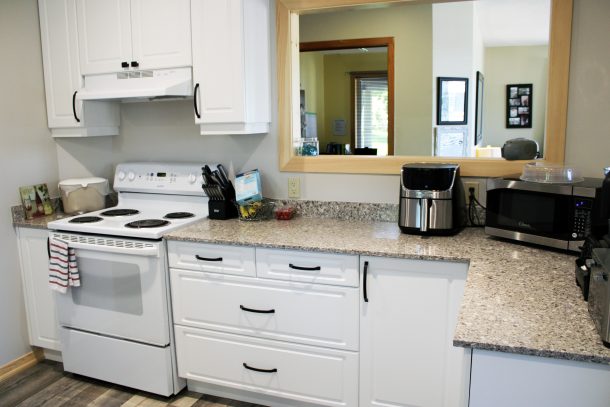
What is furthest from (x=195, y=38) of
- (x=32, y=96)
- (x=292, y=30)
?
(x=32, y=96)

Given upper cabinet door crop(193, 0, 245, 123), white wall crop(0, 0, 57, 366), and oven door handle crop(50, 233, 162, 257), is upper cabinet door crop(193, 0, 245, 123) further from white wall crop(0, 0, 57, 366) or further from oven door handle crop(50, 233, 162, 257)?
white wall crop(0, 0, 57, 366)

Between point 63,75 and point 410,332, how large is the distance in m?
2.34

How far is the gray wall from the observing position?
7.34 feet

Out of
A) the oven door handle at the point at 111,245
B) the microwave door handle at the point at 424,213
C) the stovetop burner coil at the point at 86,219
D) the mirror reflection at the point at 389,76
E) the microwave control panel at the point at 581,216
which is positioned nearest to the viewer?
the microwave control panel at the point at 581,216

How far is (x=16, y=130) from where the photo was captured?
281 cm

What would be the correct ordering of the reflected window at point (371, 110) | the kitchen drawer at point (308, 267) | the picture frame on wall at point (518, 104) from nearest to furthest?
the kitchen drawer at point (308, 267) < the reflected window at point (371, 110) < the picture frame on wall at point (518, 104)

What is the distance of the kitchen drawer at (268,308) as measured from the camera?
7.12 feet

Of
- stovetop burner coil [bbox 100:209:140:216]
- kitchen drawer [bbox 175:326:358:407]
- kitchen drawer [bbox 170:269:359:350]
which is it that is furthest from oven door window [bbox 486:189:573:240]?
stovetop burner coil [bbox 100:209:140:216]

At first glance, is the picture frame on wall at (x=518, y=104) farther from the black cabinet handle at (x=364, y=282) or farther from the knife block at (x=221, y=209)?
the black cabinet handle at (x=364, y=282)

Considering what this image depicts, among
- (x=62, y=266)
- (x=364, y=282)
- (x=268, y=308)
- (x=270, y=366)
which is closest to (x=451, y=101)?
(x=364, y=282)

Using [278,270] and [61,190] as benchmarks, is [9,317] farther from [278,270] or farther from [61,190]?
[278,270]

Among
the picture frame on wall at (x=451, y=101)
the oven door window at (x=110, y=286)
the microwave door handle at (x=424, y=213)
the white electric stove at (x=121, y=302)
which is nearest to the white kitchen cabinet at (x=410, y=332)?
the microwave door handle at (x=424, y=213)

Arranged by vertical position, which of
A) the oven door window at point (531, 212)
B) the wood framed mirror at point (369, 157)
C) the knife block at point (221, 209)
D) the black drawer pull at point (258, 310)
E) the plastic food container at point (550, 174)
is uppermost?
the wood framed mirror at point (369, 157)

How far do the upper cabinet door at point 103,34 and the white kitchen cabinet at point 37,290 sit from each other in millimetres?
981
